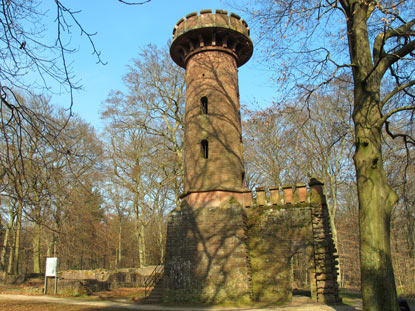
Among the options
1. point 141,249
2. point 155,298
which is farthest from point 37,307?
point 141,249

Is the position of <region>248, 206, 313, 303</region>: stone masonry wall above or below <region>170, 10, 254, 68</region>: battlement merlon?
below

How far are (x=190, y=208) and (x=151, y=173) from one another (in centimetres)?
1094

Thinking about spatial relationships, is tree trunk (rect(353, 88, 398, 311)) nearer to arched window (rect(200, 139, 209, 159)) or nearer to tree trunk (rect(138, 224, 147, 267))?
arched window (rect(200, 139, 209, 159))

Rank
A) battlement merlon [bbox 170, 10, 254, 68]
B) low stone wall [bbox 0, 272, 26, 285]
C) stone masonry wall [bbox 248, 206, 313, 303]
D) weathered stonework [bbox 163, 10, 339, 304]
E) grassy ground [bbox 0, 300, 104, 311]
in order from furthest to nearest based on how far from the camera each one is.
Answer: low stone wall [bbox 0, 272, 26, 285], battlement merlon [bbox 170, 10, 254, 68], stone masonry wall [bbox 248, 206, 313, 303], weathered stonework [bbox 163, 10, 339, 304], grassy ground [bbox 0, 300, 104, 311]

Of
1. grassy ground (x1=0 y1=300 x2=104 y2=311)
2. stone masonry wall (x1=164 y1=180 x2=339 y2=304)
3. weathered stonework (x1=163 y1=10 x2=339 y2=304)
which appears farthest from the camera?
weathered stonework (x1=163 y1=10 x2=339 y2=304)

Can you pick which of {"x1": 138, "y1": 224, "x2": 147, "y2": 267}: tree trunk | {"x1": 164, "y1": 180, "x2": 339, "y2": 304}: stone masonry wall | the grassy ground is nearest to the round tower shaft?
{"x1": 164, "y1": 180, "x2": 339, "y2": 304}: stone masonry wall

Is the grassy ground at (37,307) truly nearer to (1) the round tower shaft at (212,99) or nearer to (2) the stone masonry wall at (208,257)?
(2) the stone masonry wall at (208,257)

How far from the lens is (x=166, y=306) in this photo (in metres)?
11.9

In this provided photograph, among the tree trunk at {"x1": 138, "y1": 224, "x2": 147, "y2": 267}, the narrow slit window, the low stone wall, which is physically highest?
the narrow slit window

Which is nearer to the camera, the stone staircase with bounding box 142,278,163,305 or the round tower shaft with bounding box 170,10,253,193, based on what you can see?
the stone staircase with bounding box 142,278,163,305

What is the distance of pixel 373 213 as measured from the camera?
253 inches

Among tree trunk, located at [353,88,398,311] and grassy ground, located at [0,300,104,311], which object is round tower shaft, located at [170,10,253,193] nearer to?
grassy ground, located at [0,300,104,311]

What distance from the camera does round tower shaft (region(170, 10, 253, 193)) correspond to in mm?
13891

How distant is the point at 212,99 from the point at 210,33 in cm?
302
